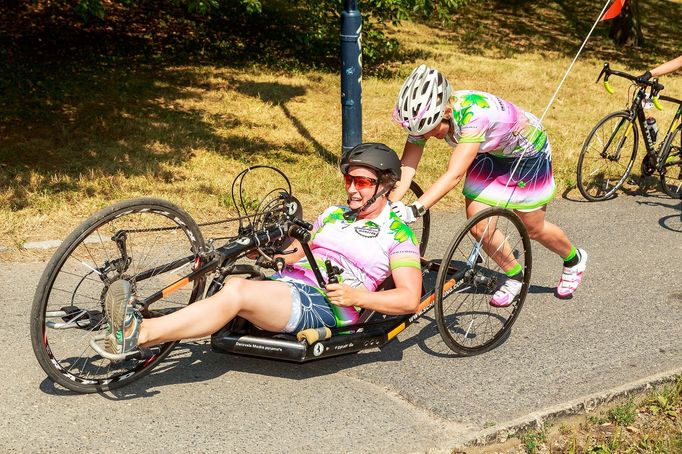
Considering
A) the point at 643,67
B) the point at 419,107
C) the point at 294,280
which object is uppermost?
the point at 419,107

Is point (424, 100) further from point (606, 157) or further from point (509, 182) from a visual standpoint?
point (606, 157)

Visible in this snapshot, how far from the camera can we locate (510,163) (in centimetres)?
520

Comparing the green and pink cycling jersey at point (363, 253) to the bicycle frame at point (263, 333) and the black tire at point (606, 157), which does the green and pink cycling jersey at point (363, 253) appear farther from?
the black tire at point (606, 157)

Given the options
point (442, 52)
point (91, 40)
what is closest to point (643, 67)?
point (442, 52)

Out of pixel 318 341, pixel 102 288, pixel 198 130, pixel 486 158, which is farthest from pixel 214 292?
pixel 198 130

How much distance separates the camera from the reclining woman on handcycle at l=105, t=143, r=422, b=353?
3963mm

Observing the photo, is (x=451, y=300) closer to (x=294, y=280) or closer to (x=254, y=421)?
(x=294, y=280)

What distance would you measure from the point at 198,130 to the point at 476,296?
16.3 ft

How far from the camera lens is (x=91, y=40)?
12.9m

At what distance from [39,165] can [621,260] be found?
216 inches

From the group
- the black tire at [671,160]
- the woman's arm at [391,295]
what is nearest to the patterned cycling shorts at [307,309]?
the woman's arm at [391,295]

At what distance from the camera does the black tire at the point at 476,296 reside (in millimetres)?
4547

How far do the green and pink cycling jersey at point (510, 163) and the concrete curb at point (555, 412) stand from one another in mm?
1286

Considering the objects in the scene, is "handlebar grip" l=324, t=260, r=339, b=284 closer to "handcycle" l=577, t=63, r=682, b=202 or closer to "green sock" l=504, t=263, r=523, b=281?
"green sock" l=504, t=263, r=523, b=281
